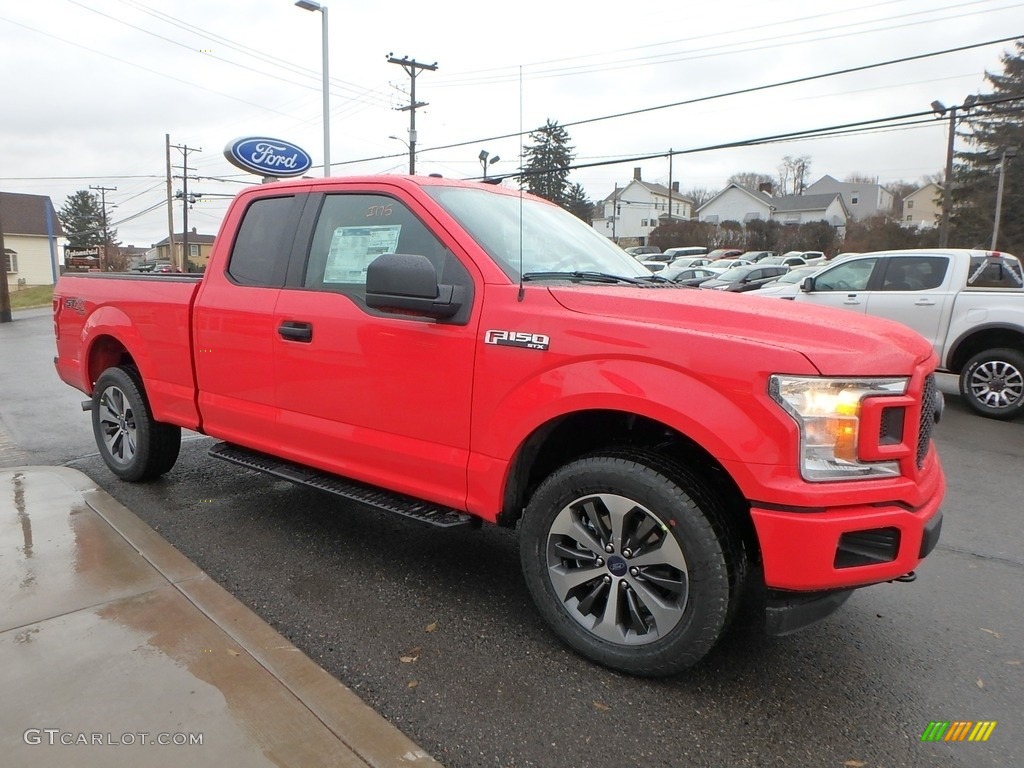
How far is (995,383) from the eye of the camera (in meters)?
7.91

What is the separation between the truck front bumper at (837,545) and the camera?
7.55 feet

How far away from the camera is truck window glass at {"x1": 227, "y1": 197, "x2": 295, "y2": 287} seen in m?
3.91

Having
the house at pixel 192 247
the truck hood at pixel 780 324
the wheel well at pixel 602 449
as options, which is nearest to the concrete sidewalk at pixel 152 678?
the wheel well at pixel 602 449

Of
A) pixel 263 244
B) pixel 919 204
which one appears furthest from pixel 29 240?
pixel 919 204

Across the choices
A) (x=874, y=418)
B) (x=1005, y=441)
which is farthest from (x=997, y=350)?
(x=874, y=418)

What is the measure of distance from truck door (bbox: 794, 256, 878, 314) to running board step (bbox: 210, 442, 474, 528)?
7.37m

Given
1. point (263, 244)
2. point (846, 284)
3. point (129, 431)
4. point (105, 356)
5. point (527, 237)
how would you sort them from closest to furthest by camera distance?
point (527, 237) → point (263, 244) → point (129, 431) → point (105, 356) → point (846, 284)

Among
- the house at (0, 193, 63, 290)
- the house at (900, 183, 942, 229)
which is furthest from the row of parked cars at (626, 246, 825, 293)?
the house at (900, 183, 942, 229)

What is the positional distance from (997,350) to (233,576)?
8.22m

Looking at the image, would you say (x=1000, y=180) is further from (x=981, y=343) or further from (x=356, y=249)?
(x=356, y=249)

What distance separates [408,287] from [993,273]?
27.7 ft

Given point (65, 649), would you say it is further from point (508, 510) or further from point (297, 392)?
point (508, 510)

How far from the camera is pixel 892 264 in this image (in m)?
8.95

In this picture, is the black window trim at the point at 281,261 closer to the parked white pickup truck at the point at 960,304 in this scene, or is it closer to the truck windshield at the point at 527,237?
the truck windshield at the point at 527,237
